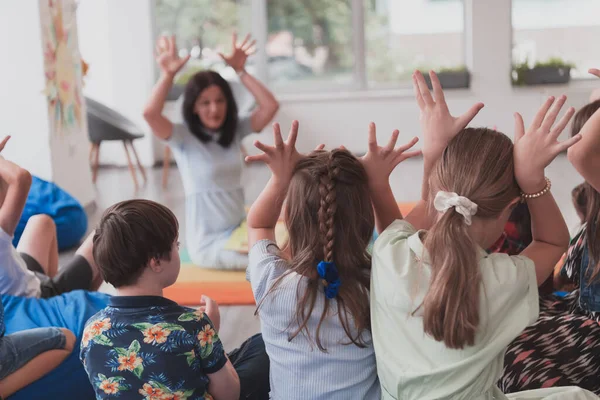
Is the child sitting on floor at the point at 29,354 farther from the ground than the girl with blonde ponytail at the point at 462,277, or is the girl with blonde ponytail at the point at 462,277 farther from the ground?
the girl with blonde ponytail at the point at 462,277

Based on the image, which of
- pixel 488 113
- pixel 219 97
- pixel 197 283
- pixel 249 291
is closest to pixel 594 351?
pixel 249 291

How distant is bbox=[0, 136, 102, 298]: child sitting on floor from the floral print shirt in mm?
859

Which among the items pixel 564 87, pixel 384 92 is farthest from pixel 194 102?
pixel 564 87

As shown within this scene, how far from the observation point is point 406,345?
4.83 feet

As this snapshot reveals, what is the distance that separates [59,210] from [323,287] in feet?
10.2

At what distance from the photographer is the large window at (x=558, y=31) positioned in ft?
23.8

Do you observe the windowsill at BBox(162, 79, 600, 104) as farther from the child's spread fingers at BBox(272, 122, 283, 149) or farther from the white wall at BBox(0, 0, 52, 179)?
the child's spread fingers at BBox(272, 122, 283, 149)

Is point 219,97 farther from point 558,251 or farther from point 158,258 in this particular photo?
point 558,251

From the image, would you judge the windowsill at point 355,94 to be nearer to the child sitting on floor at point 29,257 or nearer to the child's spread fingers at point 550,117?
the child sitting on floor at point 29,257

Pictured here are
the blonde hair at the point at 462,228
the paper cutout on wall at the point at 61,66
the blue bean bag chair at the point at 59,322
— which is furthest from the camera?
the paper cutout on wall at the point at 61,66

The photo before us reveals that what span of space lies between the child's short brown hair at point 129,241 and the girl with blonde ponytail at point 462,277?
1.65 ft

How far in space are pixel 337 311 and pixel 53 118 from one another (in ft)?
11.8

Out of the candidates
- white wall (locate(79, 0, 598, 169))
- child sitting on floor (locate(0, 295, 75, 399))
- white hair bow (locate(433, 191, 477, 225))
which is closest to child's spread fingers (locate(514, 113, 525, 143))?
white hair bow (locate(433, 191, 477, 225))

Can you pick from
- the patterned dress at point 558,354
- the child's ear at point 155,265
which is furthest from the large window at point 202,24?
the child's ear at point 155,265
